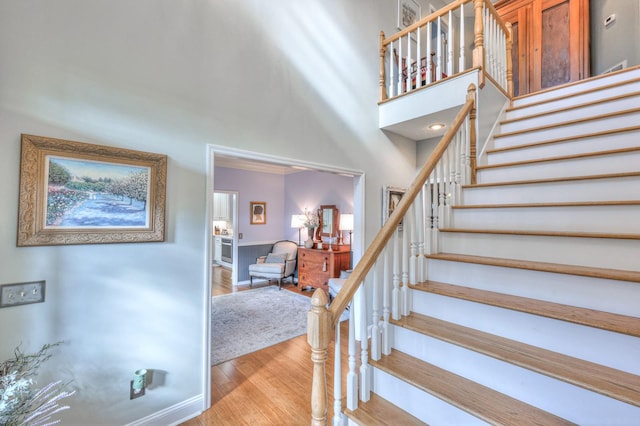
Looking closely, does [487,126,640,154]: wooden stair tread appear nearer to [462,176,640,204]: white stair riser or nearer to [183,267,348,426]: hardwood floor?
[462,176,640,204]: white stair riser

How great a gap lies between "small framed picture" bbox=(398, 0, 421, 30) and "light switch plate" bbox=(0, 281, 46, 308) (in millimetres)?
4451

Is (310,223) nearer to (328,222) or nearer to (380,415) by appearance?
(328,222)

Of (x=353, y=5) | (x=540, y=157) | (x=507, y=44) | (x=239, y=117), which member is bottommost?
(x=540, y=157)

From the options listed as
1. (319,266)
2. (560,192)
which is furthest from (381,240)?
(319,266)

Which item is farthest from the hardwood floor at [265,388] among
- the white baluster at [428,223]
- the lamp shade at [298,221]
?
the lamp shade at [298,221]

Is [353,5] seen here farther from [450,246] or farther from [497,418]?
[497,418]

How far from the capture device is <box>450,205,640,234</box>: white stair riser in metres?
1.51

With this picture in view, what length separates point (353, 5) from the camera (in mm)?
3121

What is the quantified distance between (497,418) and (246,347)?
2.55m

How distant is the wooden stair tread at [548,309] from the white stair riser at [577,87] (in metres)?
2.48

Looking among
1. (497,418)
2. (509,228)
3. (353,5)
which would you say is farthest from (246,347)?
(353,5)

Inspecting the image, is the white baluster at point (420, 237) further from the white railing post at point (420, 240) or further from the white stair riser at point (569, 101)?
the white stair riser at point (569, 101)

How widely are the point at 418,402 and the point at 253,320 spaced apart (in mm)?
2898

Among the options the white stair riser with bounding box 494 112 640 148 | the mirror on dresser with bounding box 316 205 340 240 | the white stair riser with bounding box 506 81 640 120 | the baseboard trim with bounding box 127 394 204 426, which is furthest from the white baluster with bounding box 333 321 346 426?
the mirror on dresser with bounding box 316 205 340 240
